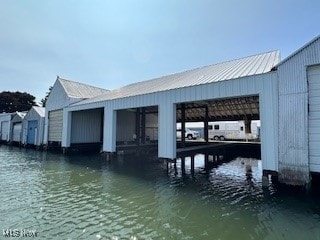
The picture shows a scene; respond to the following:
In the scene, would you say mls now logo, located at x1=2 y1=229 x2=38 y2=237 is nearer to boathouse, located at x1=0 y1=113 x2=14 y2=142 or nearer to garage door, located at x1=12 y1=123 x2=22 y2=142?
garage door, located at x1=12 y1=123 x2=22 y2=142

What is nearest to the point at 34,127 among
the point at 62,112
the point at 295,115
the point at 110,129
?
the point at 62,112

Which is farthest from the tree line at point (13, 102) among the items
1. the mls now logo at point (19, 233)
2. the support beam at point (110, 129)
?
the mls now logo at point (19, 233)

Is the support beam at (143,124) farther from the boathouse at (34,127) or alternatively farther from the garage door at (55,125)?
the boathouse at (34,127)

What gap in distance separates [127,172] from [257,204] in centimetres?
768

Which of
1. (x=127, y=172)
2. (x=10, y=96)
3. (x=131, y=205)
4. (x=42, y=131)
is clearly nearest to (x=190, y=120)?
(x=127, y=172)

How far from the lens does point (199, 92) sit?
11039 millimetres

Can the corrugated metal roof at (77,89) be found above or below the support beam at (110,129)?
above

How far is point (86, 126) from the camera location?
24.1m

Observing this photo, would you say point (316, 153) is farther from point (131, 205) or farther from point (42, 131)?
point (42, 131)

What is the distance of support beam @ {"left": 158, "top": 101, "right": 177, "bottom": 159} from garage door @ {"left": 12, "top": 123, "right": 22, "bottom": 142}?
99.8 feet

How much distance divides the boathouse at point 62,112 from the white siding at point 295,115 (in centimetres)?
1951

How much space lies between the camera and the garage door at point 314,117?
782 cm

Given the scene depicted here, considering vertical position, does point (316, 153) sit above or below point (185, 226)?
above

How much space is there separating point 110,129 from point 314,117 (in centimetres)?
1268
